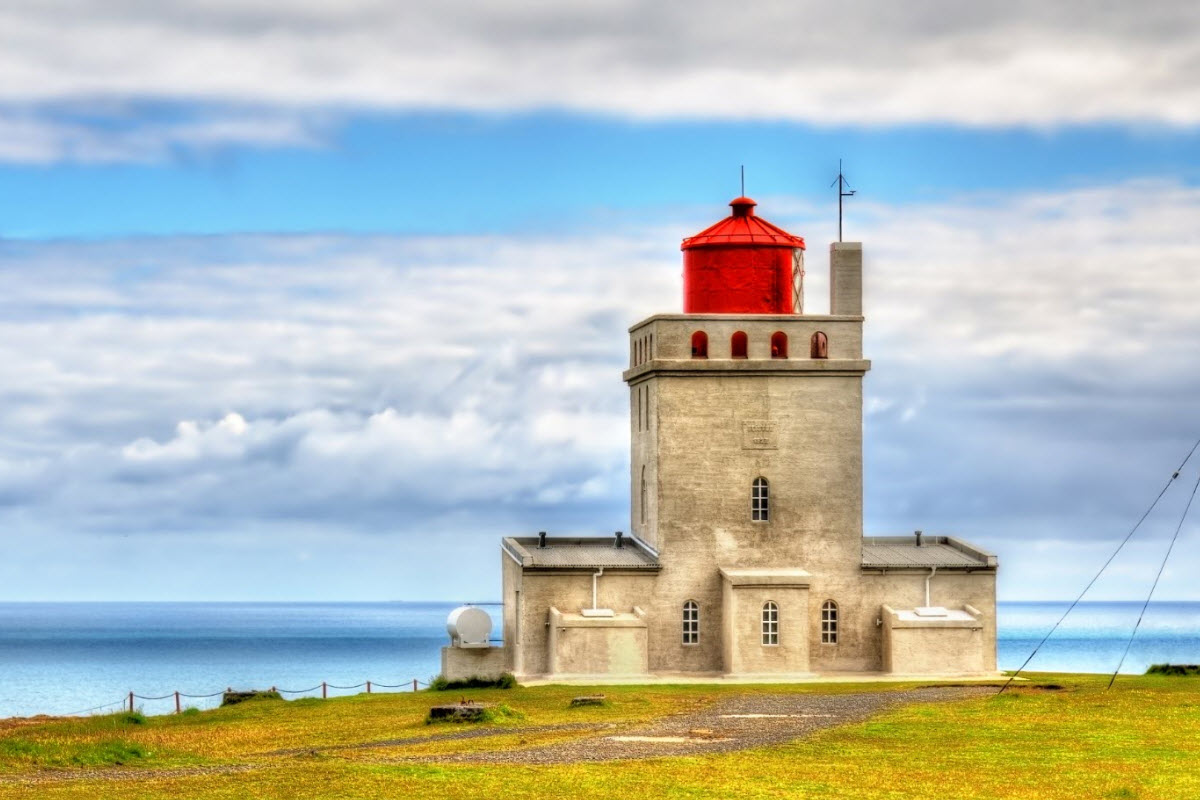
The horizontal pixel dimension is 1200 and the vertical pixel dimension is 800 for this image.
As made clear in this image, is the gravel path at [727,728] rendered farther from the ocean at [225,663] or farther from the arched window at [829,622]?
the ocean at [225,663]

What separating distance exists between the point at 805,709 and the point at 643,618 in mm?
10140

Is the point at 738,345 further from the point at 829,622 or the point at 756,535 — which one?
the point at 829,622

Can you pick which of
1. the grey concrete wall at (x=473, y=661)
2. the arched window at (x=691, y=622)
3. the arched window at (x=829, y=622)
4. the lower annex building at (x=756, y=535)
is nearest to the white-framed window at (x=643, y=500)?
the lower annex building at (x=756, y=535)

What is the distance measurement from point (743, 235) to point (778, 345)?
2.80m

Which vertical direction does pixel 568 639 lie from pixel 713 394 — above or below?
below

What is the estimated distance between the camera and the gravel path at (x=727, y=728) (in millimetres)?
24578

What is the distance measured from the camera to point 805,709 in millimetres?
31734

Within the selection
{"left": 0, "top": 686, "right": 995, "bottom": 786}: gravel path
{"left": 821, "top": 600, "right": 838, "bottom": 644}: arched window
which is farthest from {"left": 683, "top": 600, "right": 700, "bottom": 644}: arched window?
{"left": 0, "top": 686, "right": 995, "bottom": 786}: gravel path

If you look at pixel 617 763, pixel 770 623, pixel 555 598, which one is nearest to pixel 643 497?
pixel 555 598

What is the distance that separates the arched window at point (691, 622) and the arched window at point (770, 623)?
1.63 m

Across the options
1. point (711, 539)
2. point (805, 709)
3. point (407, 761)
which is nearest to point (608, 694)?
point (805, 709)

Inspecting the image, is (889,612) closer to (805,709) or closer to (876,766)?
(805,709)

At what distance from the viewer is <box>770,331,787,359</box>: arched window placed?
4278 cm

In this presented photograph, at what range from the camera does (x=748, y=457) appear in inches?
1677
